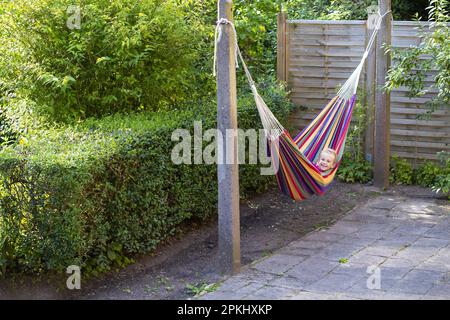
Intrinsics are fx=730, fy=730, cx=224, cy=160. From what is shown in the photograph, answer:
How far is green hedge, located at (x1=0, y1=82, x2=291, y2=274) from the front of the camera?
169 inches

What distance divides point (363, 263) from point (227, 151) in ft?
3.88

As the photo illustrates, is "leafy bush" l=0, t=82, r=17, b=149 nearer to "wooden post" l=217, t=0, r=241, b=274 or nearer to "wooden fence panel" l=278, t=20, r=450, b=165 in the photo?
"wooden post" l=217, t=0, r=241, b=274

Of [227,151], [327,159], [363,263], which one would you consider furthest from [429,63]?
[227,151]

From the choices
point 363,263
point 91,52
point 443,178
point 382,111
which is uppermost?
point 91,52

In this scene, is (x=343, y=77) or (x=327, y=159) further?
(x=343, y=77)

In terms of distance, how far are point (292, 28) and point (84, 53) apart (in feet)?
8.05

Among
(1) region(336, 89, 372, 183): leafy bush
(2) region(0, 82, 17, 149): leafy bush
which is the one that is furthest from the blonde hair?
(2) region(0, 82, 17, 149): leafy bush

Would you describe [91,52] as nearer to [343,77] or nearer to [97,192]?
[97,192]

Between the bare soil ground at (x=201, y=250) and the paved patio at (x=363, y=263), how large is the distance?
189 millimetres

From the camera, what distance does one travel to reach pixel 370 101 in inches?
273

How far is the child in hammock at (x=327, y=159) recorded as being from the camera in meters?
5.67

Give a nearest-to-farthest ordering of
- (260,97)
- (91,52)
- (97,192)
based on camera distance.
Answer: (97,192) < (260,97) < (91,52)

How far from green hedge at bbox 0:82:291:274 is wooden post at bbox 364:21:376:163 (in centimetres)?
191
